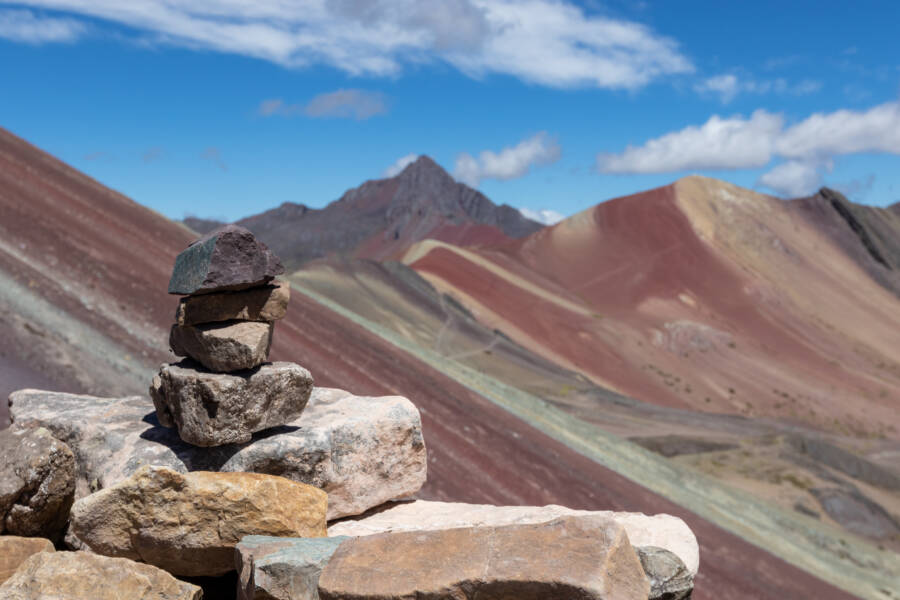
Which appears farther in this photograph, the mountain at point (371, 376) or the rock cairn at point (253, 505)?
the mountain at point (371, 376)

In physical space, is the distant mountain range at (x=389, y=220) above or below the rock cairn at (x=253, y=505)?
above

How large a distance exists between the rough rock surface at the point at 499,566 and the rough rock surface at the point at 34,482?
8.07 ft

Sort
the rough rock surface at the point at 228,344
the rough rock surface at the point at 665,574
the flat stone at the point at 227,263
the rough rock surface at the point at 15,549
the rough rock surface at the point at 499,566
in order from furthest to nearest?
the rough rock surface at the point at 228,344
the flat stone at the point at 227,263
the rough rock surface at the point at 15,549
the rough rock surface at the point at 665,574
the rough rock surface at the point at 499,566

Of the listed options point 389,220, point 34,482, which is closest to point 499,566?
point 34,482

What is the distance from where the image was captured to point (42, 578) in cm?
451

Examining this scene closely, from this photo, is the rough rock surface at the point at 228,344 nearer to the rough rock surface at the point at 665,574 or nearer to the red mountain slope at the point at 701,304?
the rough rock surface at the point at 665,574

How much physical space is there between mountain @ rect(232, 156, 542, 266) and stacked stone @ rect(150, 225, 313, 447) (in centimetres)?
8899

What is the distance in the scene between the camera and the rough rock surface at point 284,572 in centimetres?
459

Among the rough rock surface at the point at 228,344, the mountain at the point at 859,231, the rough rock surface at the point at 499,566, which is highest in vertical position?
the mountain at the point at 859,231

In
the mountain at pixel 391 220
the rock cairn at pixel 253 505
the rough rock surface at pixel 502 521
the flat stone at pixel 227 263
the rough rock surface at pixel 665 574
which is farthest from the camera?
the mountain at pixel 391 220

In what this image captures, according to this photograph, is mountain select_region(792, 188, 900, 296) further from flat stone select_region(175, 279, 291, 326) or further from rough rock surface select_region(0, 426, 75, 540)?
rough rock surface select_region(0, 426, 75, 540)

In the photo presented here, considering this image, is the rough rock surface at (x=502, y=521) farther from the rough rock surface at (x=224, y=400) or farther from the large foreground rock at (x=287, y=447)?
the rough rock surface at (x=224, y=400)

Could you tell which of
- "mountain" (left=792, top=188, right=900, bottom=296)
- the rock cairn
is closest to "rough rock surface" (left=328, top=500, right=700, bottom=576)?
the rock cairn

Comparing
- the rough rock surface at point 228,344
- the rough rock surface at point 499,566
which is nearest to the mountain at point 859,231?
the rough rock surface at point 228,344
